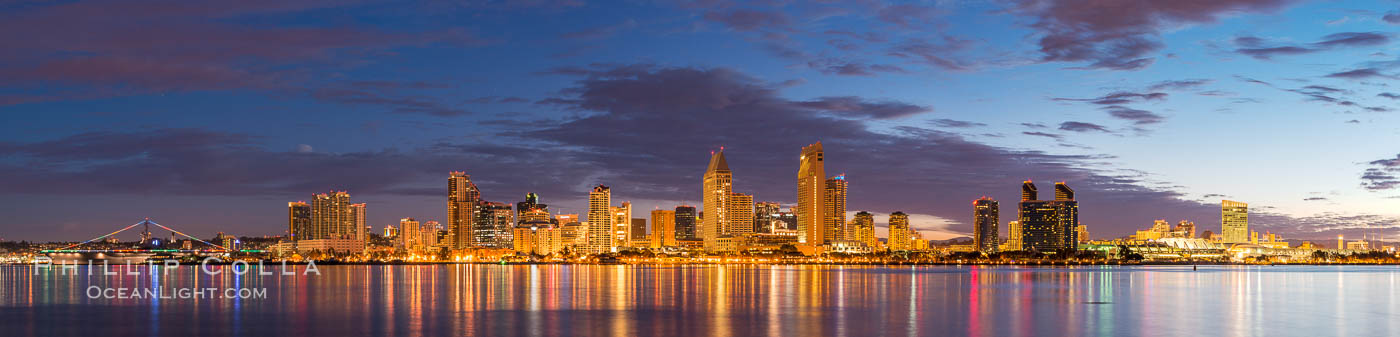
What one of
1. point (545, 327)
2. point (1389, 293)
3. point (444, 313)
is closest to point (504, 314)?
point (444, 313)

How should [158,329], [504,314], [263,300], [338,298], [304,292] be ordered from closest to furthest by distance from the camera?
[158,329], [504,314], [263,300], [338,298], [304,292]

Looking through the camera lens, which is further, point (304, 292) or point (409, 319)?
point (304, 292)

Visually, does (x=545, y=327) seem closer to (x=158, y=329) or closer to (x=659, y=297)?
(x=158, y=329)

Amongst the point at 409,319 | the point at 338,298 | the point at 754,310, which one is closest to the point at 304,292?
the point at 338,298

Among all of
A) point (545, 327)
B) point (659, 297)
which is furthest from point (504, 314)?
point (659, 297)

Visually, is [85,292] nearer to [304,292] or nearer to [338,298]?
[304,292]

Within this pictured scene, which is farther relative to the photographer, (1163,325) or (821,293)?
(821,293)

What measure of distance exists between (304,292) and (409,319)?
97.8 ft

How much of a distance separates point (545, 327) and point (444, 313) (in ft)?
33.5

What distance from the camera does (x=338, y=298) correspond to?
6556cm

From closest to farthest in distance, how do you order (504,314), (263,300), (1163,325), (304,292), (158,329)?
(158,329)
(1163,325)
(504,314)
(263,300)
(304,292)

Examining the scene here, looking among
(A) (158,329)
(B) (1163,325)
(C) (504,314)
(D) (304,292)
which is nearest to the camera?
(A) (158,329)

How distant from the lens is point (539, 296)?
68.6 metres

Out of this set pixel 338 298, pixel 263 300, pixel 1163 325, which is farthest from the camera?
pixel 338 298
